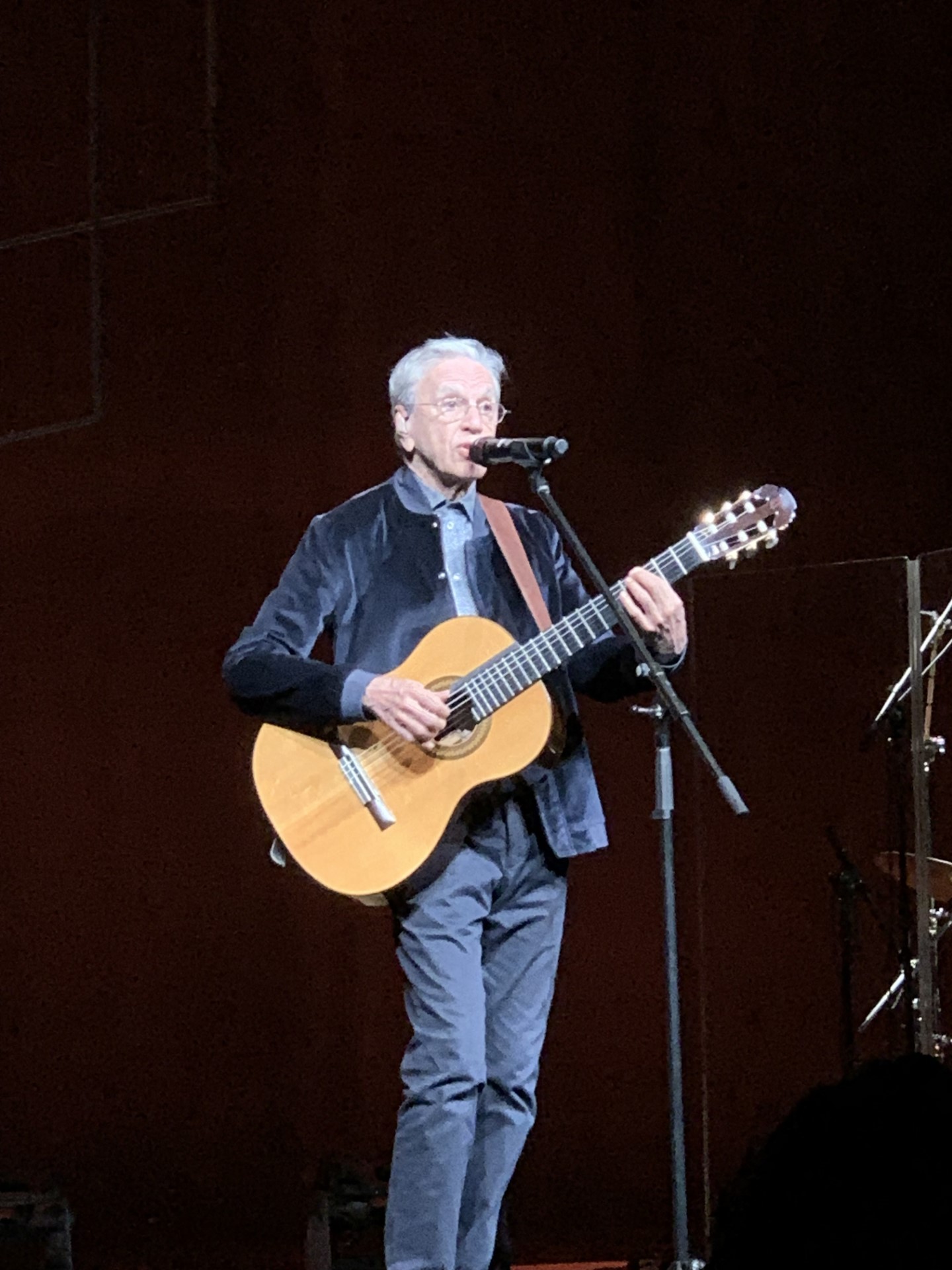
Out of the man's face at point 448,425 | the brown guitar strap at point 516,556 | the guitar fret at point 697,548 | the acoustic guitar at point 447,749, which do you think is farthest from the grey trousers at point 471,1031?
the man's face at point 448,425

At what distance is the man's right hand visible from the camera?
3107 mm

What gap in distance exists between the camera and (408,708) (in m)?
3.11

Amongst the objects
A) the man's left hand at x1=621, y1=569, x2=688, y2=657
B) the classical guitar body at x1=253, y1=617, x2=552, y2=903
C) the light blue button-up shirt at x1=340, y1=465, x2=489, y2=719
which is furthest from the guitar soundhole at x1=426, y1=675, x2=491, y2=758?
the man's left hand at x1=621, y1=569, x2=688, y2=657

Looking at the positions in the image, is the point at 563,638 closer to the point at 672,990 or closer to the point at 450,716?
the point at 450,716

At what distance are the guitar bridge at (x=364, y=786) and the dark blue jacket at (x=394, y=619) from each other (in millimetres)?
78

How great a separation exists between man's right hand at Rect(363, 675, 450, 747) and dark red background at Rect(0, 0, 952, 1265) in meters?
1.34

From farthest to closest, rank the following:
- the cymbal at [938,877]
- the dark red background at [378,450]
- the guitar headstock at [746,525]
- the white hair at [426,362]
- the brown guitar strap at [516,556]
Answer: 1. the dark red background at [378,450]
2. the cymbal at [938,877]
3. the white hair at [426,362]
4. the brown guitar strap at [516,556]
5. the guitar headstock at [746,525]

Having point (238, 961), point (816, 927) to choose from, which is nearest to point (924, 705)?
point (816, 927)

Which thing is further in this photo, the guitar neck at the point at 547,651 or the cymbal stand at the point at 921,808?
the cymbal stand at the point at 921,808

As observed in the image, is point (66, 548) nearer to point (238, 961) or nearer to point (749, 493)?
point (238, 961)

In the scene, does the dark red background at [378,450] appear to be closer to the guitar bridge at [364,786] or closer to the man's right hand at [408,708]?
the guitar bridge at [364,786]

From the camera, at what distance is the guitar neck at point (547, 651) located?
3186 mm

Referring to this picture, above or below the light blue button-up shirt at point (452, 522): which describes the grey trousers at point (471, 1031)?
below

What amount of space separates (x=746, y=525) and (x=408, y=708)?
0.74 metres
